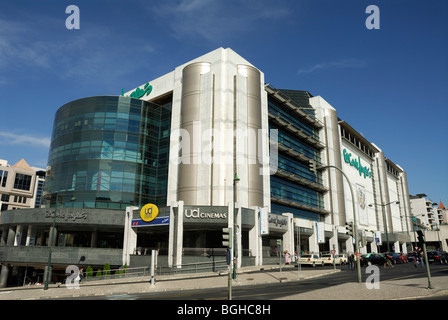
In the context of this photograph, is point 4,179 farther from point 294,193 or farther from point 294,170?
point 294,193

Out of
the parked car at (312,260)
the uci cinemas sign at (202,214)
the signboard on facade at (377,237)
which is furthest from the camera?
the signboard on facade at (377,237)

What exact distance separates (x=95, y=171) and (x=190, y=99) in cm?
1804

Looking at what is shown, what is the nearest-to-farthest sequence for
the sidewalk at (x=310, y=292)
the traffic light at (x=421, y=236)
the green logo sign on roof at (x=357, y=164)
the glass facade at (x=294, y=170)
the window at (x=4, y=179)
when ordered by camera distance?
the sidewalk at (x=310, y=292)
the traffic light at (x=421, y=236)
the glass facade at (x=294, y=170)
the green logo sign on roof at (x=357, y=164)
the window at (x=4, y=179)

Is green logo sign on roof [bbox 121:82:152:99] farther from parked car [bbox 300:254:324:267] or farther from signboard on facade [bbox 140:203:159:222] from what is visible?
parked car [bbox 300:254:324:267]

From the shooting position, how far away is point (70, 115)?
54906 millimetres

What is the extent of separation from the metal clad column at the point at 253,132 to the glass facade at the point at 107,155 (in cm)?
1408

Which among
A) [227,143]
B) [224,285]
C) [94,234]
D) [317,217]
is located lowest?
[224,285]

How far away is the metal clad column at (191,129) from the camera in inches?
1907

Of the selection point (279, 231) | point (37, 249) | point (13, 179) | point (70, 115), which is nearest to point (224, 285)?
point (279, 231)

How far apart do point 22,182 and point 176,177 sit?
7917 centimetres

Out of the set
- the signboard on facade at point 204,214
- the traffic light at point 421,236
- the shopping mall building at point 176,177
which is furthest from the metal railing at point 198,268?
the traffic light at point 421,236

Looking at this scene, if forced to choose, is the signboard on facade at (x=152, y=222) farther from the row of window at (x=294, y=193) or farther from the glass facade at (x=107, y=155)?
the row of window at (x=294, y=193)
